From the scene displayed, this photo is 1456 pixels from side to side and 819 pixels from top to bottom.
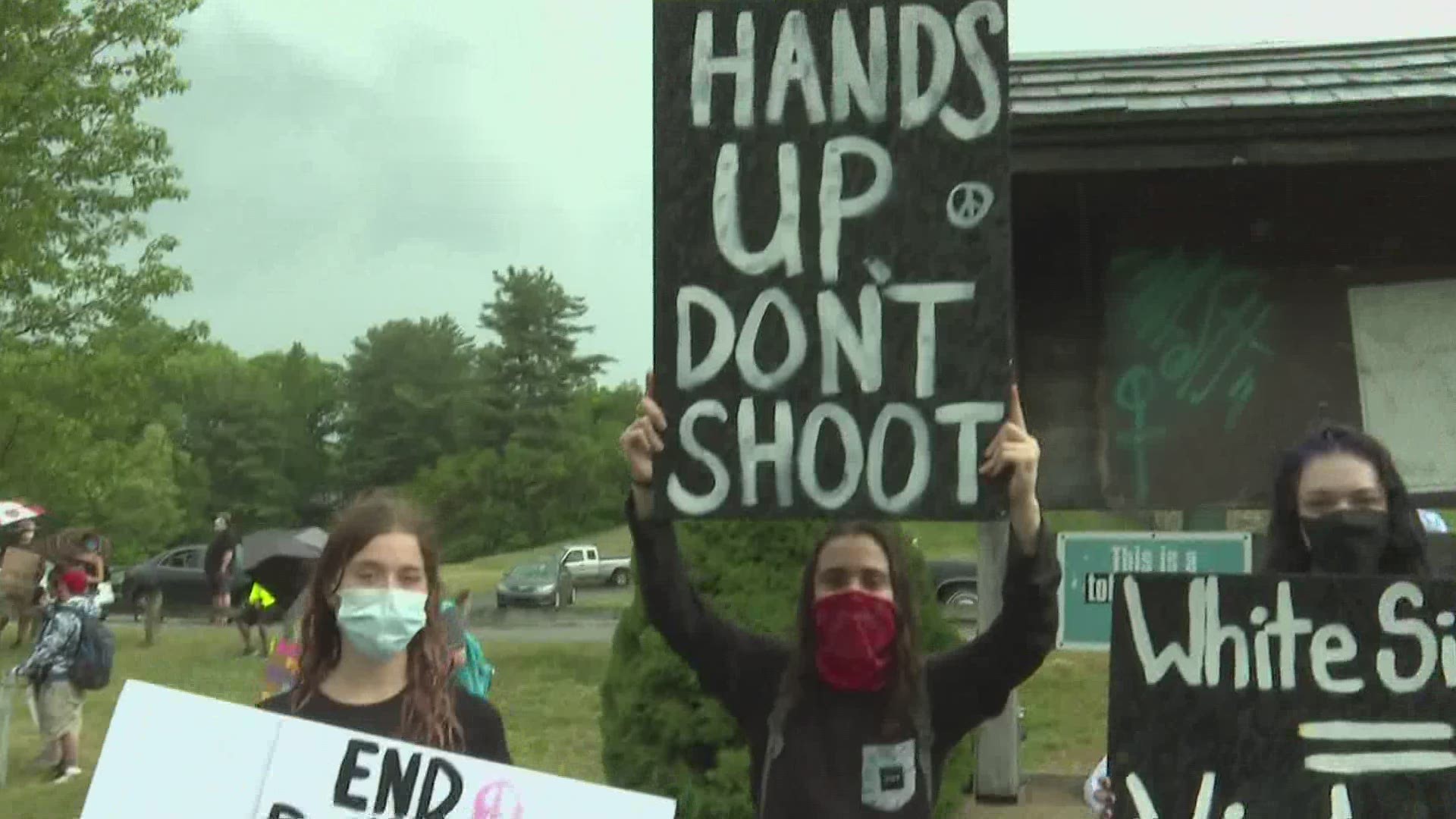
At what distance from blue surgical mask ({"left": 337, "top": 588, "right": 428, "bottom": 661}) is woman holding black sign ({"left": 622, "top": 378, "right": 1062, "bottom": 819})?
42 cm

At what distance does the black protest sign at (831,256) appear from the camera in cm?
264

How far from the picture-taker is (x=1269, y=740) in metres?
2.59

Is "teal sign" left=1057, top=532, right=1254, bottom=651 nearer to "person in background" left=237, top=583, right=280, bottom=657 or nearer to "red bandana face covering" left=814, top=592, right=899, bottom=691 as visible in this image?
"red bandana face covering" left=814, top=592, right=899, bottom=691

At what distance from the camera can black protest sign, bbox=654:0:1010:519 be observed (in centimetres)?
264

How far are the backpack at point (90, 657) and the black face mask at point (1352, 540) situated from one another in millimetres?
9132

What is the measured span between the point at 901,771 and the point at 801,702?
214mm

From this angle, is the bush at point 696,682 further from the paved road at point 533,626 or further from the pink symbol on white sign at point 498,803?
the paved road at point 533,626

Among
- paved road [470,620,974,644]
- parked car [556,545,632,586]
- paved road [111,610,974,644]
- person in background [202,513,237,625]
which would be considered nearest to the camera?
paved road [470,620,974,644]

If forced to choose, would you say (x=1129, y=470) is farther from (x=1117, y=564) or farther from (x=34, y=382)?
(x=34, y=382)

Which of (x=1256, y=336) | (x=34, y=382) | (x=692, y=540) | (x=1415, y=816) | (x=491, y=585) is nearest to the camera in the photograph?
(x=1415, y=816)

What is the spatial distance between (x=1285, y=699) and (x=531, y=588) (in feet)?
96.5

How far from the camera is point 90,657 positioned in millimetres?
10266

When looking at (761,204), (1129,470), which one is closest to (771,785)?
(761,204)

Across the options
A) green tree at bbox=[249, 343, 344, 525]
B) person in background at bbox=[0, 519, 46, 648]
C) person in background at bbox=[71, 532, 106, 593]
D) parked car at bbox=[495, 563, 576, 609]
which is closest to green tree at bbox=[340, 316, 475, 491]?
green tree at bbox=[249, 343, 344, 525]
